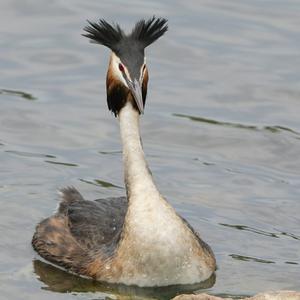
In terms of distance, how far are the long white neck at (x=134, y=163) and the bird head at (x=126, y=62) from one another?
0.34 ft

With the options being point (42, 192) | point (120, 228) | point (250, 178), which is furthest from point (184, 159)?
point (120, 228)

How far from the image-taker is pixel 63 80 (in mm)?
18328

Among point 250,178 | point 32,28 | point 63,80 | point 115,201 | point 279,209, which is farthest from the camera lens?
point 32,28

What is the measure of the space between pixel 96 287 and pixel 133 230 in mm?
616

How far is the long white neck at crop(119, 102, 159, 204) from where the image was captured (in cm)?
1194

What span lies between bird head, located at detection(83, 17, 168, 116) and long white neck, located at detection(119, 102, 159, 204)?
0.34ft

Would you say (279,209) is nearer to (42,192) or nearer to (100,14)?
(42,192)

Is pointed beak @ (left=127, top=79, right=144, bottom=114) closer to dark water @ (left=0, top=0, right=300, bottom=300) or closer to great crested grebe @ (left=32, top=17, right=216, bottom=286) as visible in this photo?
great crested grebe @ (left=32, top=17, right=216, bottom=286)

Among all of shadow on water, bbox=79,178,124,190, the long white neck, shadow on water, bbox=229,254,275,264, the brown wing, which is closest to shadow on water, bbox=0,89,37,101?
shadow on water, bbox=79,178,124,190

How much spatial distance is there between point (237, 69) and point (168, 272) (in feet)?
24.0

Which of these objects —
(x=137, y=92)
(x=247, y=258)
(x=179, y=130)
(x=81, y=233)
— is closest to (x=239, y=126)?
(x=179, y=130)

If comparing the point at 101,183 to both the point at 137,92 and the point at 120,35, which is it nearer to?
the point at 120,35

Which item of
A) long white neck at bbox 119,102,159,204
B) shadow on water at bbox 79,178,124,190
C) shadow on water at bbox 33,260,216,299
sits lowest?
shadow on water at bbox 33,260,216,299

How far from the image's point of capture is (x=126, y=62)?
12.0 m
